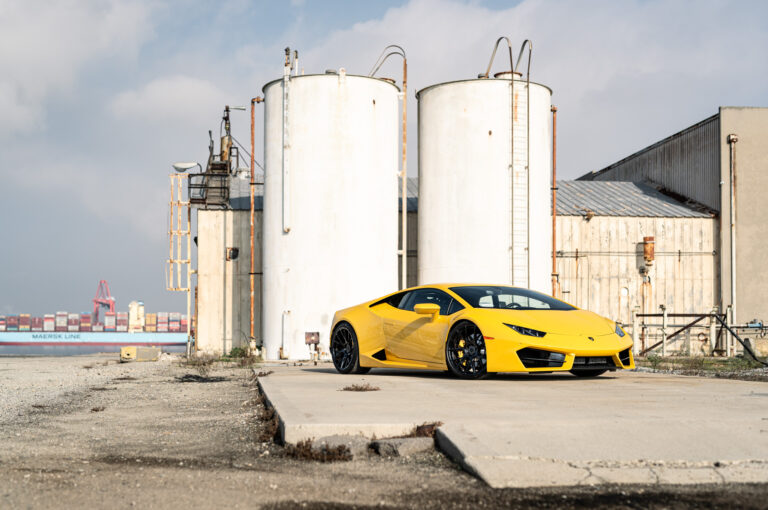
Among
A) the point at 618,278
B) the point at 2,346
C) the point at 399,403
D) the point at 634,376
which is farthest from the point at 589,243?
the point at 2,346

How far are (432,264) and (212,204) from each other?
795 centimetres

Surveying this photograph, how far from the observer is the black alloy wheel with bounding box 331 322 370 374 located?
1109 cm

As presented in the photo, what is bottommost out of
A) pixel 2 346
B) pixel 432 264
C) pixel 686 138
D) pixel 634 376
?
pixel 2 346

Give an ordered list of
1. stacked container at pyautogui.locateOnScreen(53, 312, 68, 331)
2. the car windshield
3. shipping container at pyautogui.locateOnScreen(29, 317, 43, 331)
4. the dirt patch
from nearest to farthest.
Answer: the car windshield → the dirt patch → shipping container at pyautogui.locateOnScreen(29, 317, 43, 331) → stacked container at pyautogui.locateOnScreen(53, 312, 68, 331)

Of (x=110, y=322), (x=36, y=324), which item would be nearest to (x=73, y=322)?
(x=36, y=324)

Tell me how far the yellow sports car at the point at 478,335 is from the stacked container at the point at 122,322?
13421 cm

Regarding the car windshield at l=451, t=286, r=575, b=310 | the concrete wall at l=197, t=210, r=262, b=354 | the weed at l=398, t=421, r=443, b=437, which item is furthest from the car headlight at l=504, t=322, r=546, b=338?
the concrete wall at l=197, t=210, r=262, b=354

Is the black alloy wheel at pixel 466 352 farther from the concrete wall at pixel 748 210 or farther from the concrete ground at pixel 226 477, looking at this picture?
the concrete wall at pixel 748 210

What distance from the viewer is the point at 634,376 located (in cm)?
1020

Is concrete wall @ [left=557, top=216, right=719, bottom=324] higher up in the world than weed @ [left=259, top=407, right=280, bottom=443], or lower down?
higher up

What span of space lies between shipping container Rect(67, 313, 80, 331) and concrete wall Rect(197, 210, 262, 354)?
124m

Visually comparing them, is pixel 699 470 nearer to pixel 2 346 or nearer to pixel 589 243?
pixel 589 243

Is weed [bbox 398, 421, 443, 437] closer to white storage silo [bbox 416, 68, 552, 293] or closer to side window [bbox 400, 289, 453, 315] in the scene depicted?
side window [bbox 400, 289, 453, 315]

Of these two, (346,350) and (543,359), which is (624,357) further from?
(346,350)
